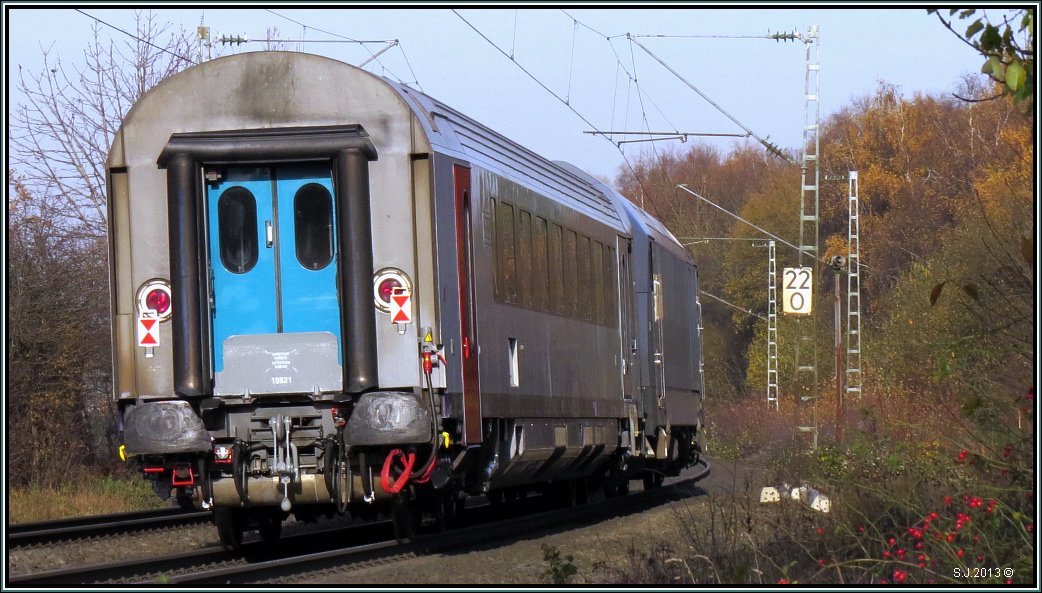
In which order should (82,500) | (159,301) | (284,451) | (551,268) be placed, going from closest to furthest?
(284,451) < (159,301) < (551,268) < (82,500)

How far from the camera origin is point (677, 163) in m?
63.2

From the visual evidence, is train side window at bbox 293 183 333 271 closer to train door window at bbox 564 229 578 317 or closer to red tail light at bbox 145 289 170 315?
red tail light at bbox 145 289 170 315

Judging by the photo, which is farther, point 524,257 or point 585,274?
point 585,274

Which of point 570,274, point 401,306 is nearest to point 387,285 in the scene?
point 401,306

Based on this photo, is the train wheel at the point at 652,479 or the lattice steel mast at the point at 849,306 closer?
the train wheel at the point at 652,479

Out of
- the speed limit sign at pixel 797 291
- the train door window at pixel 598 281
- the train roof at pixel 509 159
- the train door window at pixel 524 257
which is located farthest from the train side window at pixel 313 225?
the speed limit sign at pixel 797 291

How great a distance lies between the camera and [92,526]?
12.5m

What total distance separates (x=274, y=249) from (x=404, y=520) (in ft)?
8.65

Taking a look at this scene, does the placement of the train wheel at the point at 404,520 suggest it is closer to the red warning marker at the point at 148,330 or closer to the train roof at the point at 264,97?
the red warning marker at the point at 148,330

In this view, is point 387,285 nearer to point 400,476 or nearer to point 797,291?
point 400,476

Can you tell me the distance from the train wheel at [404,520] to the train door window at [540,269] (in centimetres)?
223

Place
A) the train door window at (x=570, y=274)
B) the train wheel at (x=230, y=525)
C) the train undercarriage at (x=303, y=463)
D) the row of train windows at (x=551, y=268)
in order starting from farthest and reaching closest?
the train door window at (x=570, y=274)
the row of train windows at (x=551, y=268)
the train wheel at (x=230, y=525)
the train undercarriage at (x=303, y=463)

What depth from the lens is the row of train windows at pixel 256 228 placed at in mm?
9008
